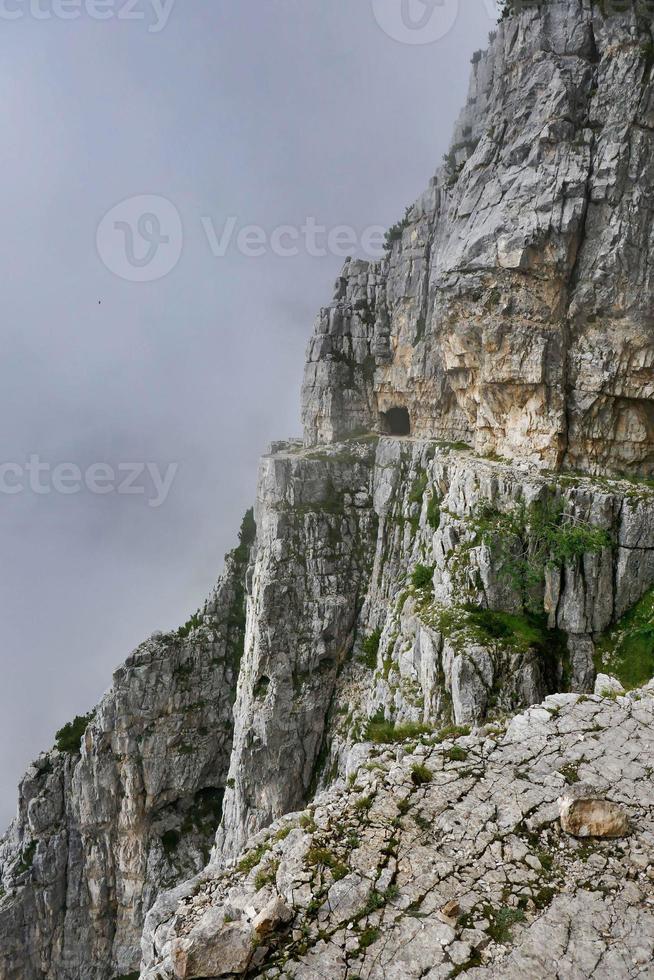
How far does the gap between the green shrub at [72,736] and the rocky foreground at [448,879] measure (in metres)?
42.8

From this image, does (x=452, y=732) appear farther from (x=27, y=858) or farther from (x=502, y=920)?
(x=27, y=858)

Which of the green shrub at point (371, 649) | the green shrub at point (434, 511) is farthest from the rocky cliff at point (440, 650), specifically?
the green shrub at point (371, 649)

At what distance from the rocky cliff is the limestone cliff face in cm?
15

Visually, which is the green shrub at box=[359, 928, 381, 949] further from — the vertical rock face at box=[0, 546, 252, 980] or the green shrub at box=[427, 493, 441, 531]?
the vertical rock face at box=[0, 546, 252, 980]

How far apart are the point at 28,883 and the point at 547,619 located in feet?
153

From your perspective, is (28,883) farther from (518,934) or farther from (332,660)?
(518,934)

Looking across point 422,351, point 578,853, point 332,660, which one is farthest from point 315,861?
point 422,351

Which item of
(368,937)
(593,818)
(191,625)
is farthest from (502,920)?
(191,625)

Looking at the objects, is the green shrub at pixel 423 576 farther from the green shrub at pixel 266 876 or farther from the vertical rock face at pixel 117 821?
the vertical rock face at pixel 117 821

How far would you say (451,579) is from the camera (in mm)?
25109

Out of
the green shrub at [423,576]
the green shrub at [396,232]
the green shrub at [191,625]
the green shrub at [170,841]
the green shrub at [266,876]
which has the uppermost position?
the green shrub at [396,232]

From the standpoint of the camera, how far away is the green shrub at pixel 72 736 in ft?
146

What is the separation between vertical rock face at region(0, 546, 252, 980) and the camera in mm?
40844

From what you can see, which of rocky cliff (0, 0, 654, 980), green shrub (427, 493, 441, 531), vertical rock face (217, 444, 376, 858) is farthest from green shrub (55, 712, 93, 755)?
green shrub (427, 493, 441, 531)
